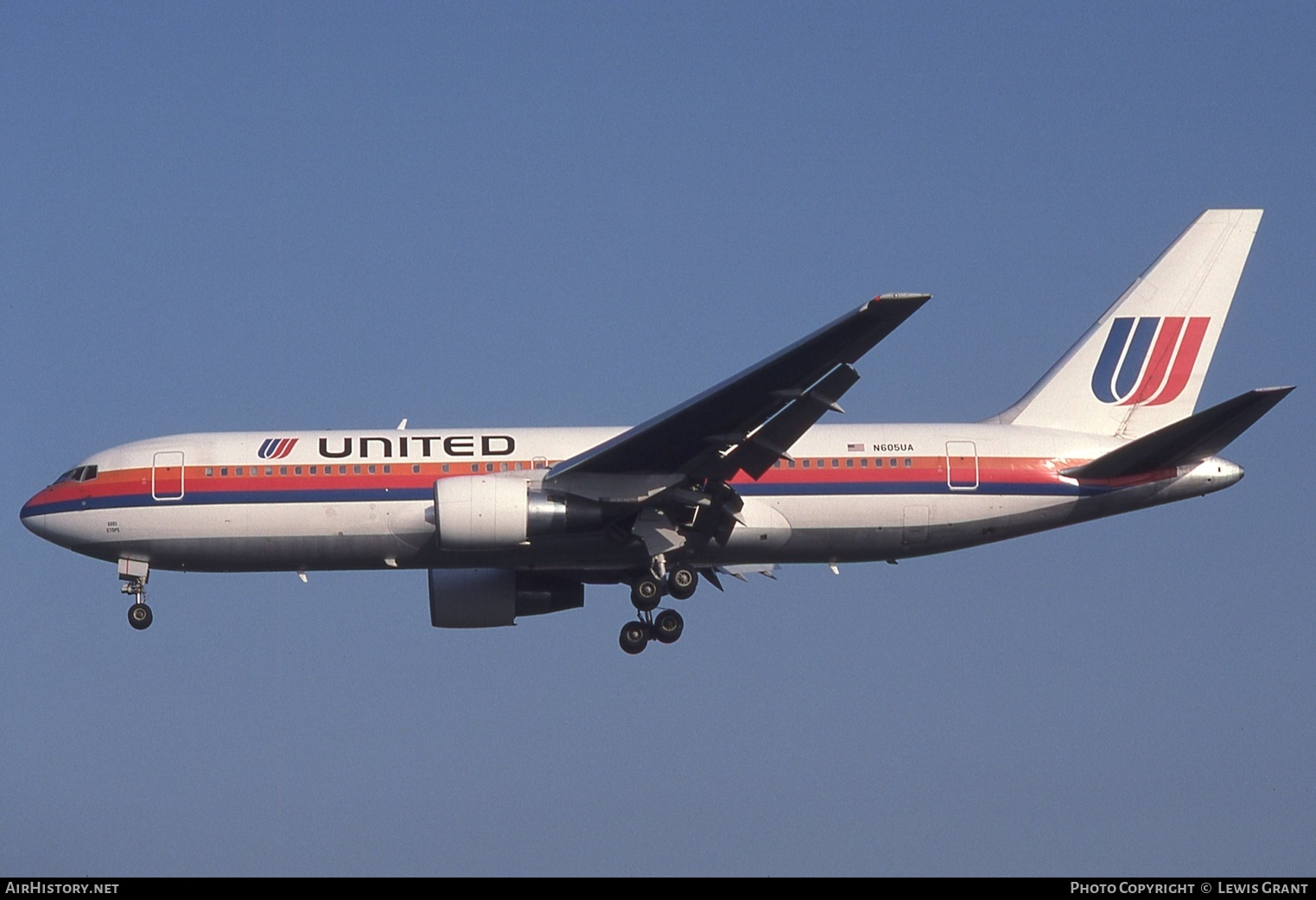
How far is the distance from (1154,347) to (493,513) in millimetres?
15132

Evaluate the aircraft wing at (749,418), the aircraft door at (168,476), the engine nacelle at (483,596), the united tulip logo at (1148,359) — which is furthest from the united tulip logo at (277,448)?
the united tulip logo at (1148,359)

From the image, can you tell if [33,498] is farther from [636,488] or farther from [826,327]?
[826,327]

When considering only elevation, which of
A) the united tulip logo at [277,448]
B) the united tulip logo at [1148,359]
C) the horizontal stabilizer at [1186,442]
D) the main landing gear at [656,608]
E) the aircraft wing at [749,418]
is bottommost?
the main landing gear at [656,608]

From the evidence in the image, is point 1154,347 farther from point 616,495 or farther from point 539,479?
point 539,479

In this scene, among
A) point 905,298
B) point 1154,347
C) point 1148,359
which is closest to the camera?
Answer: point 905,298

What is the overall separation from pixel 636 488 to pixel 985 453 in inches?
285

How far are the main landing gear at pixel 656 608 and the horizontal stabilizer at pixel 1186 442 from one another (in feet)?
26.0

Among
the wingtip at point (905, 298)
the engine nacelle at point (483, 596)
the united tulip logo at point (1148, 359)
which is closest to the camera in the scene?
the wingtip at point (905, 298)

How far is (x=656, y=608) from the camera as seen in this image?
3525 cm

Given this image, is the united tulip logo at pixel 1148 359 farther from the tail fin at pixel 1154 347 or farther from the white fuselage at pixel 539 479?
the white fuselage at pixel 539 479

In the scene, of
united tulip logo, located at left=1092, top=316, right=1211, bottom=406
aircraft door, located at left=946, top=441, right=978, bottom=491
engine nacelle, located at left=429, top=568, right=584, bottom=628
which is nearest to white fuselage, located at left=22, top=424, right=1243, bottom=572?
aircraft door, located at left=946, top=441, right=978, bottom=491

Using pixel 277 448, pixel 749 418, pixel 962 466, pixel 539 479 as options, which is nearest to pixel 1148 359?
Result: pixel 962 466

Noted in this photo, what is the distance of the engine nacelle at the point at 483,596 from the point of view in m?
36.4
